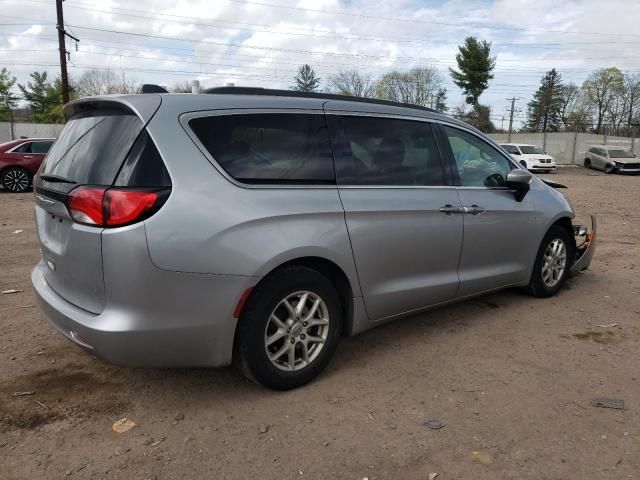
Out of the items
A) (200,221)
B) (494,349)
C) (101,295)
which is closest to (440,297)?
(494,349)

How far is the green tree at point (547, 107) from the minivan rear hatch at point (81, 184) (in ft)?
251

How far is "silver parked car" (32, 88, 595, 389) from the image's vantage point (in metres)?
2.59

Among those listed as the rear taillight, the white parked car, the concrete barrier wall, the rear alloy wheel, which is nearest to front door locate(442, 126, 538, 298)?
the rear taillight

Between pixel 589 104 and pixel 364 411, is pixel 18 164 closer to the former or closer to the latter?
pixel 364 411

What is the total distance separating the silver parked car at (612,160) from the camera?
3067 centimetres

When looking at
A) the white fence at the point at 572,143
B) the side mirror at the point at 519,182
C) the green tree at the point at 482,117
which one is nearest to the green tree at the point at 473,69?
the green tree at the point at 482,117

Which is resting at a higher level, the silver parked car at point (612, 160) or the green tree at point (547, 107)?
the green tree at point (547, 107)

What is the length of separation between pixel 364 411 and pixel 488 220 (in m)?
2.00

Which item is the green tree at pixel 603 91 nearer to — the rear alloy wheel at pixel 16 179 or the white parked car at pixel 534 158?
the white parked car at pixel 534 158

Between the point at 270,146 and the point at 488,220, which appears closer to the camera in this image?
the point at 270,146

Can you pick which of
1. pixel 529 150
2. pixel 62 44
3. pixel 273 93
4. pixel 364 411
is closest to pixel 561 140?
pixel 529 150

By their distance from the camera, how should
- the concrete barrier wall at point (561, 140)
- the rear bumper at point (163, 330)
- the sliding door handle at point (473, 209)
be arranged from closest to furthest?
the rear bumper at point (163, 330) < the sliding door handle at point (473, 209) < the concrete barrier wall at point (561, 140)

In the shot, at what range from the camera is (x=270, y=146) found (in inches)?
119

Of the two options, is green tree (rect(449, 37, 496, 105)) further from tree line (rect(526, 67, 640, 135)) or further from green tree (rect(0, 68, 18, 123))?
green tree (rect(0, 68, 18, 123))
